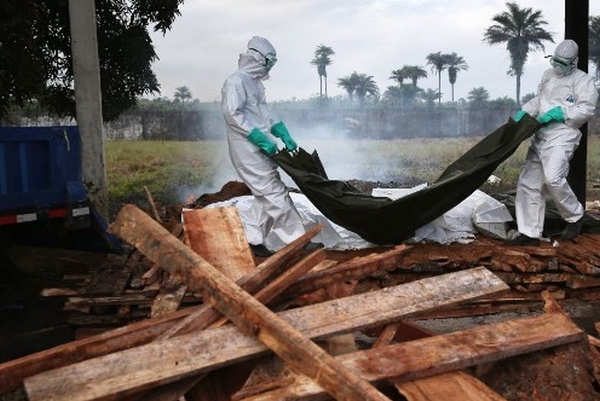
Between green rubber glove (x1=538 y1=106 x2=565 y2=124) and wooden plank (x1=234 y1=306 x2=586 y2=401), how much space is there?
3.34 meters

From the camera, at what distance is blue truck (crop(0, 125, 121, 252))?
208 inches

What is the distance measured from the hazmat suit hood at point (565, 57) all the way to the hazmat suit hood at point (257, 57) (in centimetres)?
271

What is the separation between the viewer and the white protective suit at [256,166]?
18.2ft

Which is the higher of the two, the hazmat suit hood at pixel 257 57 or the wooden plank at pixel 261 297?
the hazmat suit hood at pixel 257 57

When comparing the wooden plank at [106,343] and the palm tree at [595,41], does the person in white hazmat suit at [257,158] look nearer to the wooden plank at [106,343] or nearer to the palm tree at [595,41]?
the wooden plank at [106,343]

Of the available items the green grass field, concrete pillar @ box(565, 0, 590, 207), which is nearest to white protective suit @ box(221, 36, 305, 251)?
concrete pillar @ box(565, 0, 590, 207)

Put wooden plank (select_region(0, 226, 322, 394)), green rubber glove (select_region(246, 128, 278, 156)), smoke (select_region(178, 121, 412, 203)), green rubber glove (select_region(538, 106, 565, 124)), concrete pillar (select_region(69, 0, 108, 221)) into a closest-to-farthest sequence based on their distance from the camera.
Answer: wooden plank (select_region(0, 226, 322, 394)) → green rubber glove (select_region(246, 128, 278, 156)) → green rubber glove (select_region(538, 106, 565, 124)) → concrete pillar (select_region(69, 0, 108, 221)) → smoke (select_region(178, 121, 412, 203))

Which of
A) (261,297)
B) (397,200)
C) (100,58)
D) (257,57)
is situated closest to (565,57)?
(397,200)

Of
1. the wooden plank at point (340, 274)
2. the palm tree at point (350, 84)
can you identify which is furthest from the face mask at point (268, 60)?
the palm tree at point (350, 84)

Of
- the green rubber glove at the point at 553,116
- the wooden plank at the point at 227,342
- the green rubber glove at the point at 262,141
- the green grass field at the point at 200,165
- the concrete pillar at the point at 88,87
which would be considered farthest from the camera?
the green grass field at the point at 200,165

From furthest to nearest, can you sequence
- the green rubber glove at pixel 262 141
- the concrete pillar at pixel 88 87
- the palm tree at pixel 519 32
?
the palm tree at pixel 519 32 < the concrete pillar at pixel 88 87 < the green rubber glove at pixel 262 141

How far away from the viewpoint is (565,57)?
5.75 metres

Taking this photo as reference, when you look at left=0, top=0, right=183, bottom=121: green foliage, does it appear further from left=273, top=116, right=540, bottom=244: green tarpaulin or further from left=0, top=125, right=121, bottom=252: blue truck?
left=273, top=116, right=540, bottom=244: green tarpaulin

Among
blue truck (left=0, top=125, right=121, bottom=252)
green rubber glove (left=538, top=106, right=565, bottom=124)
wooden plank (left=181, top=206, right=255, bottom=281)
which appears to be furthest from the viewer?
green rubber glove (left=538, top=106, right=565, bottom=124)
